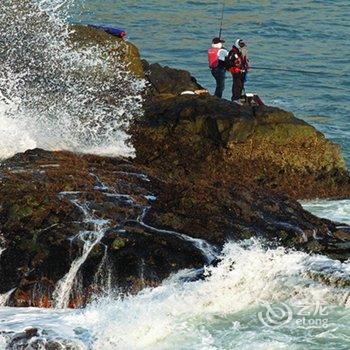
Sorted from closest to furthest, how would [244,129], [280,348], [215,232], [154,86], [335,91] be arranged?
[280,348], [215,232], [244,129], [154,86], [335,91]

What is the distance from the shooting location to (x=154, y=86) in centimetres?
1984

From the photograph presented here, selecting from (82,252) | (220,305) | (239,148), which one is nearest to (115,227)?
(82,252)

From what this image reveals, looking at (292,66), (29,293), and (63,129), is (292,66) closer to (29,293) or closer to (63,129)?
(63,129)

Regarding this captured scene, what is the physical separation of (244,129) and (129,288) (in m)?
5.45

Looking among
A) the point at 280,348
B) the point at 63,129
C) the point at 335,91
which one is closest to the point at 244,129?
the point at 63,129

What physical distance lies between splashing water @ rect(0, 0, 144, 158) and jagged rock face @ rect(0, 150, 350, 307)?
2.42m

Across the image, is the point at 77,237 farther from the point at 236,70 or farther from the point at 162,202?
the point at 236,70

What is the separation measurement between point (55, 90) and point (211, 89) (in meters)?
7.69

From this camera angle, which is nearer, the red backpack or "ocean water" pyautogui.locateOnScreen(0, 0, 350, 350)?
"ocean water" pyautogui.locateOnScreen(0, 0, 350, 350)

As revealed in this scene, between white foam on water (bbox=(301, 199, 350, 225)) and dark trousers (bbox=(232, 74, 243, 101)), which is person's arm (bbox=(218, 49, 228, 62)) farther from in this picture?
white foam on water (bbox=(301, 199, 350, 225))

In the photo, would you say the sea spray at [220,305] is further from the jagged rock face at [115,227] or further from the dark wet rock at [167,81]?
the dark wet rock at [167,81]

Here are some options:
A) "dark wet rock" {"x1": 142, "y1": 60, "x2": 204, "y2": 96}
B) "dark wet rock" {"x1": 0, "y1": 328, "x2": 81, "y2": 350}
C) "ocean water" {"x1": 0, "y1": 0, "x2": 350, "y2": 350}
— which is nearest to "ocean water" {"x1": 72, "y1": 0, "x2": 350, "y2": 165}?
"ocean water" {"x1": 0, "y1": 0, "x2": 350, "y2": 350}

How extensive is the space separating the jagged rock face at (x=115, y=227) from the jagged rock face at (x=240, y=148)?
2.11m

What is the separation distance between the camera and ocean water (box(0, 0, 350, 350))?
1078cm
